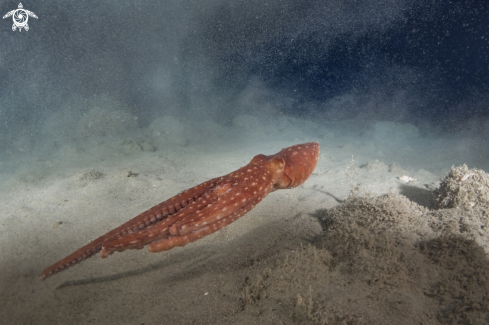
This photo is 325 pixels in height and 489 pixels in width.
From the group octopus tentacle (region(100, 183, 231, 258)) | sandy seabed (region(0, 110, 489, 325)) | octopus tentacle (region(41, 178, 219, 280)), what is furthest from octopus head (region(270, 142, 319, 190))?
octopus tentacle (region(100, 183, 231, 258))

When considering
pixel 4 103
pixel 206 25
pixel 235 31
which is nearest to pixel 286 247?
pixel 4 103

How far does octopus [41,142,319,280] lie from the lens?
181 cm

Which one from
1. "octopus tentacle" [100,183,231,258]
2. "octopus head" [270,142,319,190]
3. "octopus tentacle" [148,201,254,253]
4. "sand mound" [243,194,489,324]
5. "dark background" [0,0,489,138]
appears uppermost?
"dark background" [0,0,489,138]

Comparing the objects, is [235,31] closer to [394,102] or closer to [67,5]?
[67,5]

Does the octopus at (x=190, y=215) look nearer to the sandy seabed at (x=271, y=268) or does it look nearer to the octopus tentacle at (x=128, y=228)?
the octopus tentacle at (x=128, y=228)

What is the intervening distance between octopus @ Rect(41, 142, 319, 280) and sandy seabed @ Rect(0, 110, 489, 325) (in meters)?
0.80

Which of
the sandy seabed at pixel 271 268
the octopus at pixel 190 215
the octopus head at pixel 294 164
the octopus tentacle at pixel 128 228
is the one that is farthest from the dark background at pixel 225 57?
the octopus tentacle at pixel 128 228

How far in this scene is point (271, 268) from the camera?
7.92 feet

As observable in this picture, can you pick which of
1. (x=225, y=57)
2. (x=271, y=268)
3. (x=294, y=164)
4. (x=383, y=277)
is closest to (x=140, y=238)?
(x=271, y=268)

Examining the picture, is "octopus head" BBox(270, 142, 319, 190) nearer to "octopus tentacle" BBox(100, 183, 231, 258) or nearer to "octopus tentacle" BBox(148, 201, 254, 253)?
"octopus tentacle" BBox(148, 201, 254, 253)

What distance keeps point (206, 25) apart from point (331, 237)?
1158 inches

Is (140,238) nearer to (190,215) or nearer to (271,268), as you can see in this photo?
(190,215)

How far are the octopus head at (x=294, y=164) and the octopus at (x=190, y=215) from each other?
42mm

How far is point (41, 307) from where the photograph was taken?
8.10 ft
